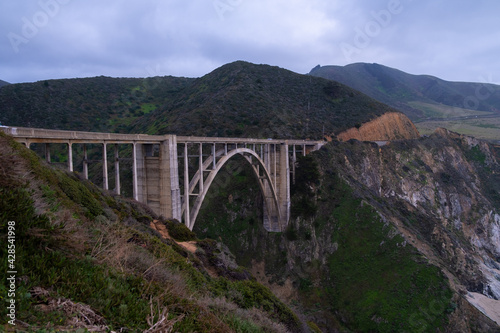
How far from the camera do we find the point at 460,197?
147ft

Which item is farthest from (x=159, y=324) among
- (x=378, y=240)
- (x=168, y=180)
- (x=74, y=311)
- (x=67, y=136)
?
(x=378, y=240)

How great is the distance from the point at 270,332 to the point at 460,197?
48063mm

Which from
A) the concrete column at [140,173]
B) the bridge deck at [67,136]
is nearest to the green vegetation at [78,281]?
the bridge deck at [67,136]

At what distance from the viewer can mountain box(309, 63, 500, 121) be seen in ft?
409

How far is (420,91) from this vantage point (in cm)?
15425

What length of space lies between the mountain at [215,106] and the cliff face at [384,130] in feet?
3.90

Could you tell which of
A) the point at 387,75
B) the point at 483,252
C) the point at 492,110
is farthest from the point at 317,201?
the point at 387,75

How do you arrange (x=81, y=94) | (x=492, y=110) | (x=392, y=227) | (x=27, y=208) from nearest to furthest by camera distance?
(x=27, y=208) < (x=392, y=227) < (x=81, y=94) < (x=492, y=110)

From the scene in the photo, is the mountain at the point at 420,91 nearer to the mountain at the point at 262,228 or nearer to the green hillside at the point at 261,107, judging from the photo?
the green hillside at the point at 261,107

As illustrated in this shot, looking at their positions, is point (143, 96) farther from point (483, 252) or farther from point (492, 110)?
point (492, 110)

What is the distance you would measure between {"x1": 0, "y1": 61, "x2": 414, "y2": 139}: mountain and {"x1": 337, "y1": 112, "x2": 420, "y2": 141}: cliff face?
1188mm

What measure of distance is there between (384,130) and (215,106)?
31.4 m

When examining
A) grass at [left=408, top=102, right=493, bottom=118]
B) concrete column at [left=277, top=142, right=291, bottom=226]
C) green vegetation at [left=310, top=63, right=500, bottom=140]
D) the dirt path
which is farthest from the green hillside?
grass at [left=408, top=102, right=493, bottom=118]

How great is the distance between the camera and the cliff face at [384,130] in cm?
5140
